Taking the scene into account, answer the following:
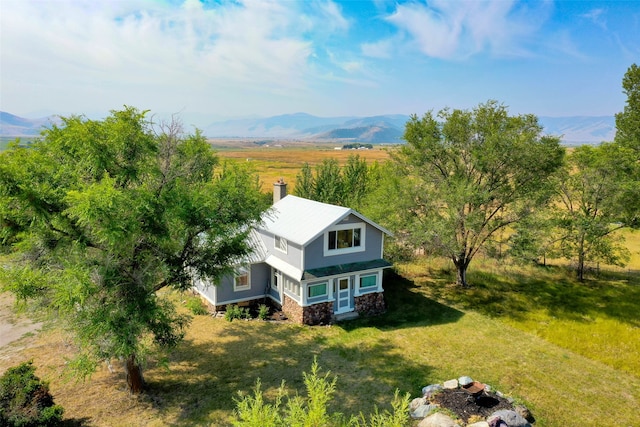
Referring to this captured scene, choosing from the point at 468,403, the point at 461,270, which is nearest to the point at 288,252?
the point at 468,403

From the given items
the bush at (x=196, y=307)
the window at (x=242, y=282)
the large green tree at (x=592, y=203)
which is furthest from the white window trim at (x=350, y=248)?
the large green tree at (x=592, y=203)

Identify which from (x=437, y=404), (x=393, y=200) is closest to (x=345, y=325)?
(x=437, y=404)

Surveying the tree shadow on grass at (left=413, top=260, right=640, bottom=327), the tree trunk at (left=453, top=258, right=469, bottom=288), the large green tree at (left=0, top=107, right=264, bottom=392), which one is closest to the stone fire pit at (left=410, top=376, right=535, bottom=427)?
the large green tree at (left=0, top=107, right=264, bottom=392)

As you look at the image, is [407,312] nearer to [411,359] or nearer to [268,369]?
[411,359]

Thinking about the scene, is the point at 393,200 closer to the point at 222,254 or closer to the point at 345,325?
the point at 345,325

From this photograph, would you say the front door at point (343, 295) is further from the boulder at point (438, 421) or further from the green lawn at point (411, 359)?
the boulder at point (438, 421)

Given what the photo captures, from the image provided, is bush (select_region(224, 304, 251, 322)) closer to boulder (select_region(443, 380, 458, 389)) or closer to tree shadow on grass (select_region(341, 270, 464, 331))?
tree shadow on grass (select_region(341, 270, 464, 331))
